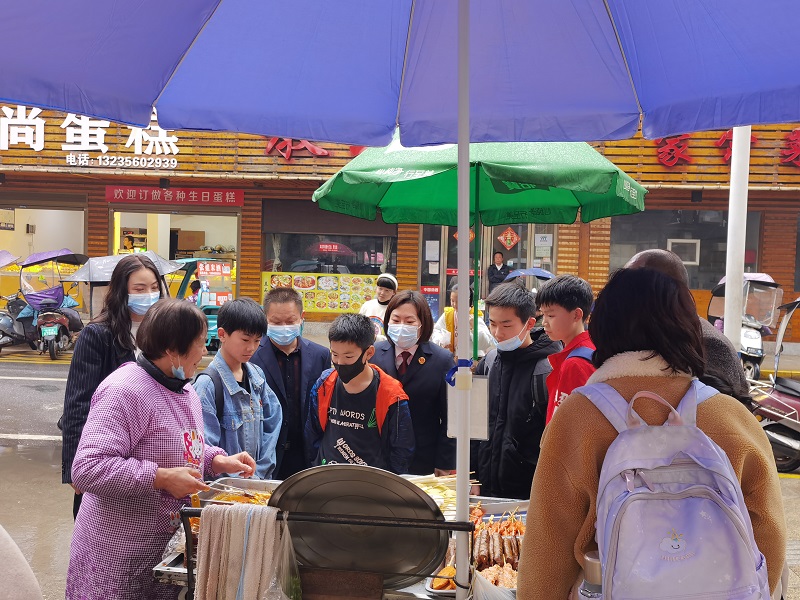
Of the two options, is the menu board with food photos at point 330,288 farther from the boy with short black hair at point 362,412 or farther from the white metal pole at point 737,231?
the boy with short black hair at point 362,412

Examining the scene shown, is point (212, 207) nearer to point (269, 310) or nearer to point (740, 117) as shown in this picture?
point (269, 310)

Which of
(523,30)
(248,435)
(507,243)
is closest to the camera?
(523,30)

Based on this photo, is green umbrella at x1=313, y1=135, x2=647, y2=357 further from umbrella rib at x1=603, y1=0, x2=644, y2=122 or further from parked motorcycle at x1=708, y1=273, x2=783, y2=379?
parked motorcycle at x1=708, y1=273, x2=783, y2=379

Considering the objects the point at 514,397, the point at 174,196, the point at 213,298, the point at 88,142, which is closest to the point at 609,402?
the point at 514,397

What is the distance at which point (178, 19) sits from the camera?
282 centimetres

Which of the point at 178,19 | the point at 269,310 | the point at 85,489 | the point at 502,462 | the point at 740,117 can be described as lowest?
the point at 502,462

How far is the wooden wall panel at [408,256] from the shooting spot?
56.7ft

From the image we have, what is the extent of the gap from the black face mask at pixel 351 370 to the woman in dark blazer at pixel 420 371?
70 centimetres

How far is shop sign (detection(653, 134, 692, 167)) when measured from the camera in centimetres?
1559

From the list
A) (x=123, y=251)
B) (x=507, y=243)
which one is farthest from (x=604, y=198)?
(x=123, y=251)

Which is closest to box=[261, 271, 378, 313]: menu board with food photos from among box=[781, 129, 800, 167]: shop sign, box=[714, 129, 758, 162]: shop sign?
box=[714, 129, 758, 162]: shop sign

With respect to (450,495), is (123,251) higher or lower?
higher

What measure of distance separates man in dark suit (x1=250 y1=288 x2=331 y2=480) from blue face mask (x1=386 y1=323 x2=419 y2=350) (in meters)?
0.47

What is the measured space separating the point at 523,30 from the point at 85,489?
2.38m
